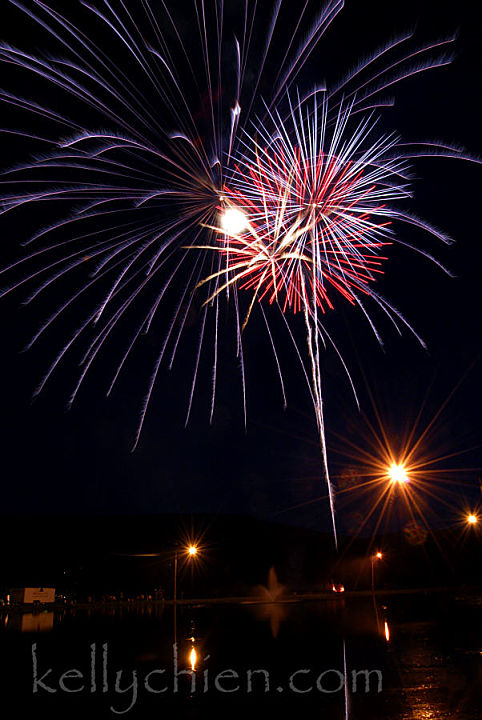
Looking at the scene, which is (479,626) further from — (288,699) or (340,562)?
(340,562)

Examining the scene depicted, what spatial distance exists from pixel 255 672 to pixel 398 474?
9427 millimetres

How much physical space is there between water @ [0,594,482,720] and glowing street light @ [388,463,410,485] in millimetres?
4250

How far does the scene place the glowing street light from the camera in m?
17.9

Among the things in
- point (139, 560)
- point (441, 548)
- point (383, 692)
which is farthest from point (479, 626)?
point (441, 548)

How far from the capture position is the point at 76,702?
831 centimetres

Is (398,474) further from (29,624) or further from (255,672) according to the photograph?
(29,624)

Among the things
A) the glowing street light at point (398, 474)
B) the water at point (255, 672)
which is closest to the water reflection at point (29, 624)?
the water at point (255, 672)

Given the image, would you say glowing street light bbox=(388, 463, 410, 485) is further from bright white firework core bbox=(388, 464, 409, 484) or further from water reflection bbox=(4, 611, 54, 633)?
water reflection bbox=(4, 611, 54, 633)

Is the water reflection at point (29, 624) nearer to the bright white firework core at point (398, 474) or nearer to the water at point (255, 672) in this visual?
the water at point (255, 672)

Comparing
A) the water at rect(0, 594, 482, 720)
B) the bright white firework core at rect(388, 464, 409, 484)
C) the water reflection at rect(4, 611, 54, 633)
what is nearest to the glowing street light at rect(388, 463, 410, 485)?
the bright white firework core at rect(388, 464, 409, 484)

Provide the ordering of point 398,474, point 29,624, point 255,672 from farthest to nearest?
point 29,624
point 398,474
point 255,672

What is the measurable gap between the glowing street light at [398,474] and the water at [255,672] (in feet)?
13.9

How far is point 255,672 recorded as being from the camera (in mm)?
10305

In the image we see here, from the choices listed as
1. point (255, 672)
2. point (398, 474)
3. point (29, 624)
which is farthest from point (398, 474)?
point (29, 624)
